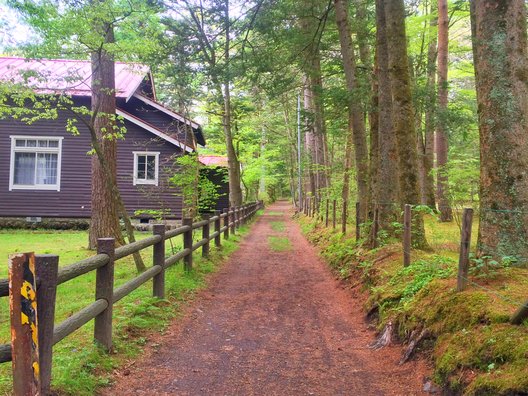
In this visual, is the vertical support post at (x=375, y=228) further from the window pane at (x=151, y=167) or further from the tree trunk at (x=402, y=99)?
the window pane at (x=151, y=167)

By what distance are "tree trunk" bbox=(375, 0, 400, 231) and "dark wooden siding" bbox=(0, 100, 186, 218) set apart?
11.8 metres

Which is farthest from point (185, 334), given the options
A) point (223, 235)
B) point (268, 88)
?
point (223, 235)

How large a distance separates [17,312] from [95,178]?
8.98m

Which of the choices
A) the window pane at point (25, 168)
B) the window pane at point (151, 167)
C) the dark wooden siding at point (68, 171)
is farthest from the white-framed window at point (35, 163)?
the window pane at point (151, 167)

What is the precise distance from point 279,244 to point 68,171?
34.0 ft

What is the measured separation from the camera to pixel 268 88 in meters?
12.4

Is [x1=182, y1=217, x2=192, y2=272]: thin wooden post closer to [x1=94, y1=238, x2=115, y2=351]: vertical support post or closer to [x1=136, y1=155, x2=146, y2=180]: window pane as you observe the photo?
[x1=94, y1=238, x2=115, y2=351]: vertical support post

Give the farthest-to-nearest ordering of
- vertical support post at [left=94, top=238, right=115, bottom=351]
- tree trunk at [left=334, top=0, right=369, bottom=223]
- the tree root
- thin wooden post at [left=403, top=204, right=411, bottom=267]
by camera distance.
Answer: tree trunk at [left=334, top=0, right=369, bottom=223]
thin wooden post at [left=403, top=204, right=411, bottom=267]
the tree root
vertical support post at [left=94, top=238, right=115, bottom=351]

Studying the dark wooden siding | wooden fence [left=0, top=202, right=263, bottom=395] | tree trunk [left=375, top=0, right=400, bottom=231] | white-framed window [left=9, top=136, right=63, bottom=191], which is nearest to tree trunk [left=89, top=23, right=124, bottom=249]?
tree trunk [left=375, top=0, right=400, bottom=231]

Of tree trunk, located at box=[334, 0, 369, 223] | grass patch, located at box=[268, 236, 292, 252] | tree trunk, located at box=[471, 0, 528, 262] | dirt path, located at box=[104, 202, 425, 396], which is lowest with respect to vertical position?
dirt path, located at box=[104, 202, 425, 396]

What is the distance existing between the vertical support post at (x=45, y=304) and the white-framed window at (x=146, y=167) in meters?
16.3

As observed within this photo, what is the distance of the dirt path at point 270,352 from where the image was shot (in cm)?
393

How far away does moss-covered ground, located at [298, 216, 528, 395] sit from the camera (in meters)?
3.15

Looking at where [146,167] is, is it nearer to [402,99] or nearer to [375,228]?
[375,228]
